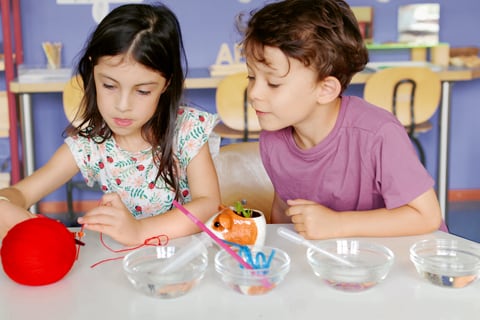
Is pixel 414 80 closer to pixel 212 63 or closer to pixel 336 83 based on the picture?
pixel 212 63

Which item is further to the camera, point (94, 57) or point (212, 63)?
point (212, 63)

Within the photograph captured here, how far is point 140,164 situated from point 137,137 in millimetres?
60

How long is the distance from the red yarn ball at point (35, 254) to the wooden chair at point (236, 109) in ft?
6.66

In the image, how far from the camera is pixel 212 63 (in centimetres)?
353

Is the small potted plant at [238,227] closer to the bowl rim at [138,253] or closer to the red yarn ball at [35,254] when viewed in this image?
the bowl rim at [138,253]

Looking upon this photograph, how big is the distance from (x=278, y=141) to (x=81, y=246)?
55 centimetres

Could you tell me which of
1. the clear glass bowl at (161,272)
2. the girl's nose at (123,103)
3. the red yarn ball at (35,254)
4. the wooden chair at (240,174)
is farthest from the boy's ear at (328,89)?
the red yarn ball at (35,254)

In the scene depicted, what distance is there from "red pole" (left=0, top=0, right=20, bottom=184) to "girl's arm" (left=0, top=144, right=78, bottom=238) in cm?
185

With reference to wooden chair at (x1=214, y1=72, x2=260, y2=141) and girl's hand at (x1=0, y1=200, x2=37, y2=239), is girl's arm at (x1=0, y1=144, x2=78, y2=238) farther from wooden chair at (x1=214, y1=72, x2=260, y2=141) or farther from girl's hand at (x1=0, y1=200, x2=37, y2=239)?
wooden chair at (x1=214, y1=72, x2=260, y2=141)

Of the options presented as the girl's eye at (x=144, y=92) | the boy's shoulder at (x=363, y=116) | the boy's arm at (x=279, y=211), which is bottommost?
the boy's arm at (x=279, y=211)

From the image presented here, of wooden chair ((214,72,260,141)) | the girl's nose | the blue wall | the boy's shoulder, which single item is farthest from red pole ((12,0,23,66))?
the boy's shoulder

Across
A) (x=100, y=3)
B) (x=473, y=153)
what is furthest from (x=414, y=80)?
(x=100, y=3)

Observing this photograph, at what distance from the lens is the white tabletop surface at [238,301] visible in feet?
2.67

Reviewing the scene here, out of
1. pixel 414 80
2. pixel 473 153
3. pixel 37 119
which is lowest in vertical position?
pixel 473 153
